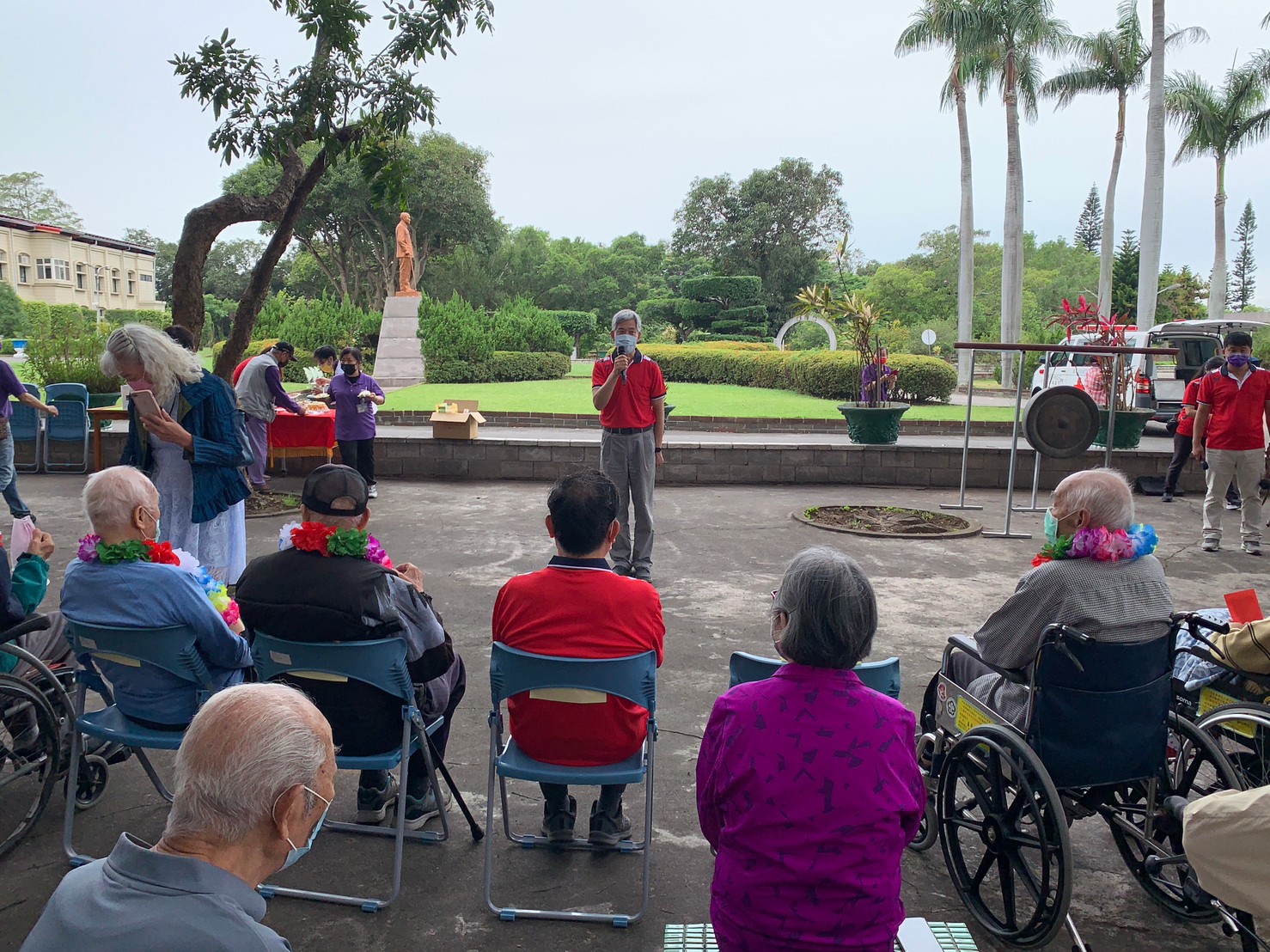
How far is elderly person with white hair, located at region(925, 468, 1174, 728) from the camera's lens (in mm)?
2713

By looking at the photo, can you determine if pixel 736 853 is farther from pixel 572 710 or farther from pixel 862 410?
pixel 862 410

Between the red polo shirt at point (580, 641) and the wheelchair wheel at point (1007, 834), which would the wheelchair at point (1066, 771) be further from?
the red polo shirt at point (580, 641)

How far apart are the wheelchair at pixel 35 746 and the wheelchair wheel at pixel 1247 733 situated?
11.4 ft

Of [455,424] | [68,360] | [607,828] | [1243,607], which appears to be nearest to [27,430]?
[68,360]

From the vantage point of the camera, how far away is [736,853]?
1905mm

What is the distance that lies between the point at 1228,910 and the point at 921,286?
4551cm

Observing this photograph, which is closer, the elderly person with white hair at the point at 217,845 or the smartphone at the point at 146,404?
the elderly person with white hair at the point at 217,845

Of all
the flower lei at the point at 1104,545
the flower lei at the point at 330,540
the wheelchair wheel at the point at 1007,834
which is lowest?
the wheelchair wheel at the point at 1007,834

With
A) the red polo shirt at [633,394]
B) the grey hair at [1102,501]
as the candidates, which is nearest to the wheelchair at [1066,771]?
the grey hair at [1102,501]

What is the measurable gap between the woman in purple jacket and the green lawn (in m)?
14.4

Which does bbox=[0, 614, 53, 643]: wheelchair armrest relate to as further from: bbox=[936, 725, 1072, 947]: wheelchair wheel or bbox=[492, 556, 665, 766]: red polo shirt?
bbox=[936, 725, 1072, 947]: wheelchair wheel

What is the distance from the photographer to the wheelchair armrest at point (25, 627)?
3027mm

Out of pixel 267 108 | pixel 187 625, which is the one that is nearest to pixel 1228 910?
pixel 187 625

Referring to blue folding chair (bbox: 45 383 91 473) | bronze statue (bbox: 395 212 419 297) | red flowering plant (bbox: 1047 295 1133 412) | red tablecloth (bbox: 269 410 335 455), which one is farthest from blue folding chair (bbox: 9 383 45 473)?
bronze statue (bbox: 395 212 419 297)
